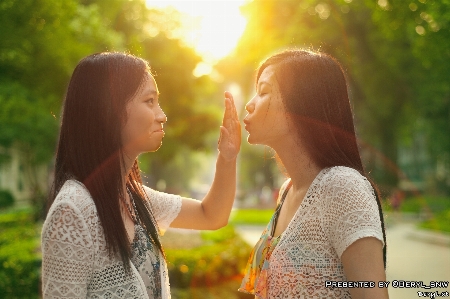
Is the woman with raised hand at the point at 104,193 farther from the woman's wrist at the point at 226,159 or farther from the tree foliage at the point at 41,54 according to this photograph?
the tree foliage at the point at 41,54

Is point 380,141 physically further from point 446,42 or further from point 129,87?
point 129,87

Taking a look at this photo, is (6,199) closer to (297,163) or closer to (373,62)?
(373,62)

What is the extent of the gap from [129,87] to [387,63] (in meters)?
29.4

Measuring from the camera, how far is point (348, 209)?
7.07ft

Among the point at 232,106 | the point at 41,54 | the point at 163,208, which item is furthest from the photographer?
the point at 41,54

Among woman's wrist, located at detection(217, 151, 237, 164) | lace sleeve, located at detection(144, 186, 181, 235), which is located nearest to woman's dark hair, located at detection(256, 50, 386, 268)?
woman's wrist, located at detection(217, 151, 237, 164)

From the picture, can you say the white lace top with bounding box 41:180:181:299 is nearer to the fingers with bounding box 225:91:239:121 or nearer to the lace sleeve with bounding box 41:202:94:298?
the lace sleeve with bounding box 41:202:94:298

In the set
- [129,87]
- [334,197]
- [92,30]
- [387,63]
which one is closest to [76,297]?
[129,87]

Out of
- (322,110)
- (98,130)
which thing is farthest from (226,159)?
(98,130)

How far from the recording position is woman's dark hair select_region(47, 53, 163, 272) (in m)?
2.29

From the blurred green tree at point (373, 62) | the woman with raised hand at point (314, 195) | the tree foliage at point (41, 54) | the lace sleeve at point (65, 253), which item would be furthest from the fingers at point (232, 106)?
the blurred green tree at point (373, 62)

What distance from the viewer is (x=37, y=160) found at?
62.6ft

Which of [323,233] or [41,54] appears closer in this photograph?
[323,233]

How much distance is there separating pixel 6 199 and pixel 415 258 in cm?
2224
